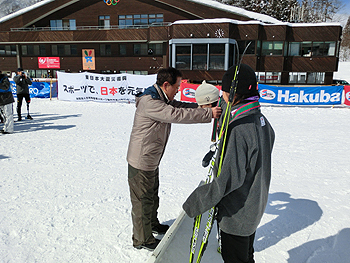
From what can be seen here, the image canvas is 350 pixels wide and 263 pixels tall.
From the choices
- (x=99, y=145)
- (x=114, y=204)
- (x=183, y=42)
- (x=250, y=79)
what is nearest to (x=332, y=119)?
(x=99, y=145)

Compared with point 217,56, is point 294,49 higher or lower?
higher

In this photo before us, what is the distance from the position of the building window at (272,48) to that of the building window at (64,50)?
19.7m

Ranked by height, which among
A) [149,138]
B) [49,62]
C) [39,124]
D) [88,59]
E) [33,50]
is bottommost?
[39,124]

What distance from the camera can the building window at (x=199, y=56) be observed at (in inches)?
938

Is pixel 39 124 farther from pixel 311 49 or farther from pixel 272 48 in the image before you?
→ pixel 311 49

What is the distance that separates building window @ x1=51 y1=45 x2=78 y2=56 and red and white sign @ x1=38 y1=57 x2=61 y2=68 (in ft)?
2.21

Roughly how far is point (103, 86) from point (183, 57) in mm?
11032

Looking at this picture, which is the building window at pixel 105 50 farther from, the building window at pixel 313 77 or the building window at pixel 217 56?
the building window at pixel 313 77

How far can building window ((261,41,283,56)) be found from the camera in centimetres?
2477

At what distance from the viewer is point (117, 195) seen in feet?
13.6

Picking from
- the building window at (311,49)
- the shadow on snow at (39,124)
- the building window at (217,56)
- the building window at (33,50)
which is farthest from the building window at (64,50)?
the building window at (311,49)

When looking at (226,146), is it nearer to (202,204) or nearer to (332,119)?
(202,204)

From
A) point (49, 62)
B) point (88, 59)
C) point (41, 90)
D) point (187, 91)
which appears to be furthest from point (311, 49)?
point (49, 62)

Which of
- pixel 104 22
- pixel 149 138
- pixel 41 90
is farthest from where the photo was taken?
pixel 104 22
